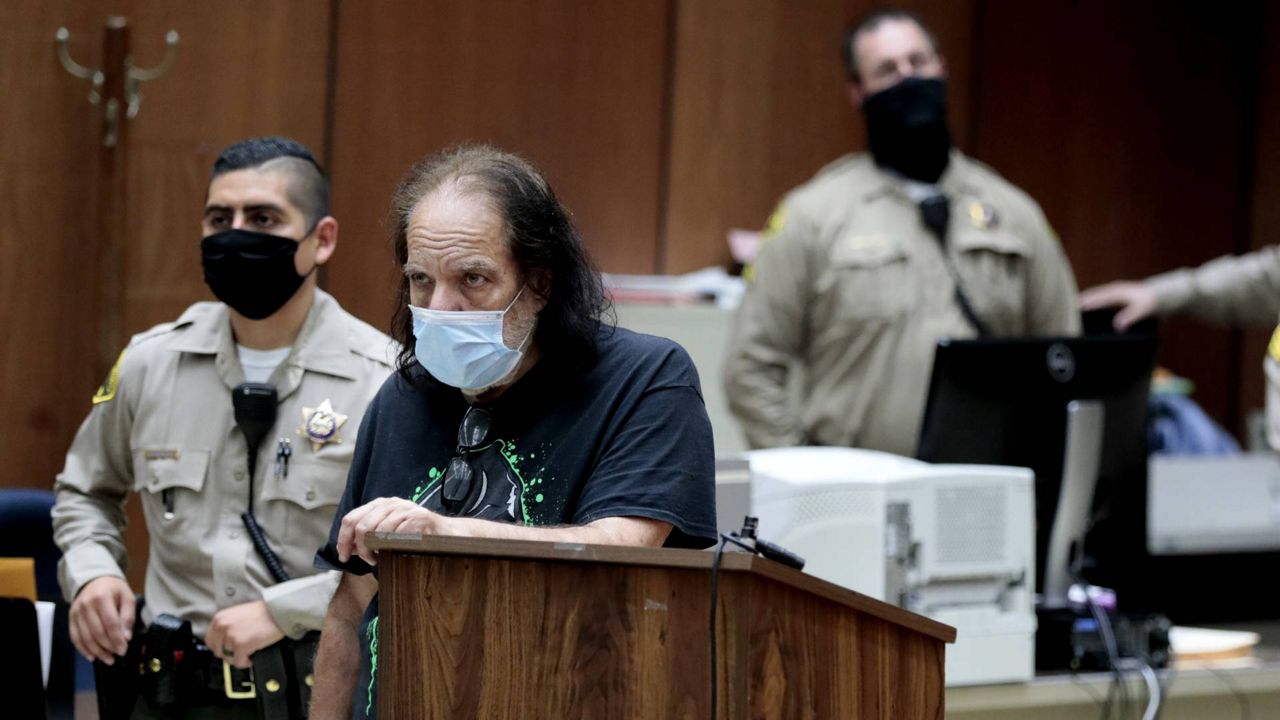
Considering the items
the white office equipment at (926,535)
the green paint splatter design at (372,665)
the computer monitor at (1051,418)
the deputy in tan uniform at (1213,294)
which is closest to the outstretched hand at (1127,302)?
the deputy in tan uniform at (1213,294)

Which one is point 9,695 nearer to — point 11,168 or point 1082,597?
point 11,168

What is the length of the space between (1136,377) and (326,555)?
6.25 ft

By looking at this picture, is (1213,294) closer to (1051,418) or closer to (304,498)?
(1051,418)

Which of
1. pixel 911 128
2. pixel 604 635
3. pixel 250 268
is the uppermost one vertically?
pixel 911 128

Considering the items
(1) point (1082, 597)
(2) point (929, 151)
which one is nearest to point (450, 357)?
(1) point (1082, 597)

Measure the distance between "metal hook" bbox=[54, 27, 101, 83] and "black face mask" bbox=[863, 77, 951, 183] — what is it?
1.89 m

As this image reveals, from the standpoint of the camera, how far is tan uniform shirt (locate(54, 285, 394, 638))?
260cm

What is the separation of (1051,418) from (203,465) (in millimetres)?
1634

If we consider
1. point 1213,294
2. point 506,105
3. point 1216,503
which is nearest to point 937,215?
point 1213,294

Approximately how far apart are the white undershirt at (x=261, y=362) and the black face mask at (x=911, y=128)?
187 cm

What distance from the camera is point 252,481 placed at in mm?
2617

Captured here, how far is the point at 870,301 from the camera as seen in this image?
13.0ft

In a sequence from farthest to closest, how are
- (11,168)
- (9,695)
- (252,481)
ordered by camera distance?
(11,168)
(252,481)
(9,695)

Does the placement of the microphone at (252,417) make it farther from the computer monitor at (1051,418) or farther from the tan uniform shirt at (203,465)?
the computer monitor at (1051,418)
